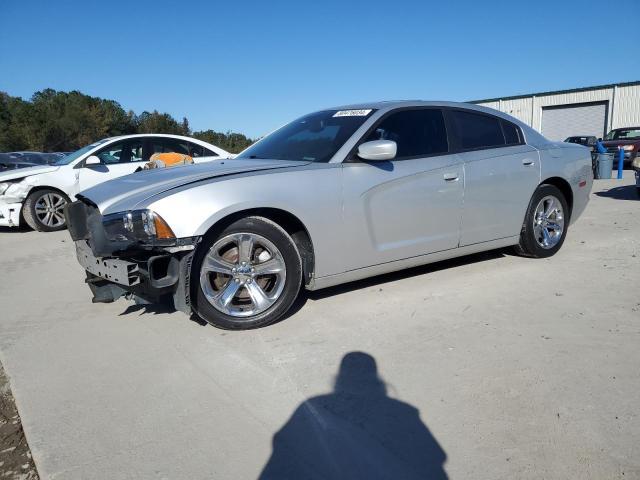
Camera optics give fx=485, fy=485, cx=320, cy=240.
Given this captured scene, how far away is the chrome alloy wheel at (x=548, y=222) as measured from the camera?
484 cm

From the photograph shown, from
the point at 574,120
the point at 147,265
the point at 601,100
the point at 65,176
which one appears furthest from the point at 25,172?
the point at 574,120

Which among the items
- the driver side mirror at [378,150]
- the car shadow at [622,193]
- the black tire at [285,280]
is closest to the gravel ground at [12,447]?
the black tire at [285,280]

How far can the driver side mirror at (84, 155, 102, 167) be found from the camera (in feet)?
26.5

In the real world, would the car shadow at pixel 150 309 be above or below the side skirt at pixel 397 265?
below

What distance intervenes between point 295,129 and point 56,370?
2681 millimetres

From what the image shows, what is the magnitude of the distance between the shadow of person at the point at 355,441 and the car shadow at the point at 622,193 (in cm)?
943

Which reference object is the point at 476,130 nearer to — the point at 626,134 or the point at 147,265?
the point at 147,265

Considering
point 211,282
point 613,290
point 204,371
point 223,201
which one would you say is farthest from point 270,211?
A: point 613,290

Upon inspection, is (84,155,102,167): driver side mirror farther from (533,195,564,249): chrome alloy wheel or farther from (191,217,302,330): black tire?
(533,195,564,249): chrome alloy wheel

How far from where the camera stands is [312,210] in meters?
3.37

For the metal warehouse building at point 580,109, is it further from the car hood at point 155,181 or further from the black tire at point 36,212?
the car hood at point 155,181

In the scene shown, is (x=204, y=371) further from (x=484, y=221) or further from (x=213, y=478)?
(x=484, y=221)

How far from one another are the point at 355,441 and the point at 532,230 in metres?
3.49

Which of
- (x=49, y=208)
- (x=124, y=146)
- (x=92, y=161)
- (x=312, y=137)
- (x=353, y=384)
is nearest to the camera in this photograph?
(x=353, y=384)
